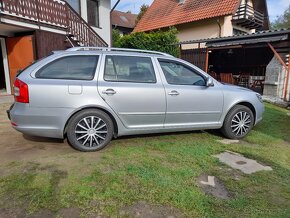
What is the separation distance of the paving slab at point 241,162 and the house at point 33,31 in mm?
7141

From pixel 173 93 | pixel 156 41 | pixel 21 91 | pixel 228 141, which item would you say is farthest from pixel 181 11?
pixel 21 91

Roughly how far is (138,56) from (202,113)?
1.56m

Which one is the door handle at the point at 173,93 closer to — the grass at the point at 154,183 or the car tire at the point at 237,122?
the grass at the point at 154,183

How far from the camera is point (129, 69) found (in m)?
4.25

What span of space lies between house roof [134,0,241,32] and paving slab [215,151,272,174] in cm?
1470

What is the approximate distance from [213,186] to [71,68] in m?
2.69

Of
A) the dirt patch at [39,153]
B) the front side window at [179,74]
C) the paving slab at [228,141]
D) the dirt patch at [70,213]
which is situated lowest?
the dirt patch at [70,213]

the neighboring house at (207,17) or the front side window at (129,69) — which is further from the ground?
the neighboring house at (207,17)

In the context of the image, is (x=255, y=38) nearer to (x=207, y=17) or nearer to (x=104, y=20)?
(x=207, y=17)

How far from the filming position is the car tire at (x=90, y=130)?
153 inches

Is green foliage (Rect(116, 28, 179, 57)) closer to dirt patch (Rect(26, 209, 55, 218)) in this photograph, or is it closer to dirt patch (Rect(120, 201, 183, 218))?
dirt patch (Rect(120, 201, 183, 218))

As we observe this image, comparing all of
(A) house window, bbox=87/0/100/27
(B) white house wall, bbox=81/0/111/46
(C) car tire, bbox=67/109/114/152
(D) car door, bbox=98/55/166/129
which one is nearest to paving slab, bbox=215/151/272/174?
(D) car door, bbox=98/55/166/129

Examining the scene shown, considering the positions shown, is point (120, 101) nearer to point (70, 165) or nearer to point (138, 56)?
point (138, 56)

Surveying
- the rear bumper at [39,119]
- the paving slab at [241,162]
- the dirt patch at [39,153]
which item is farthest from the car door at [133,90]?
the paving slab at [241,162]
